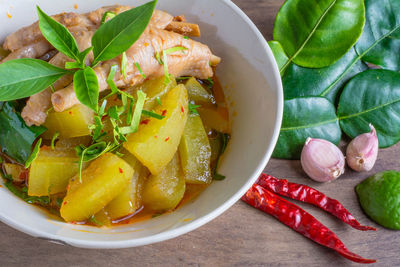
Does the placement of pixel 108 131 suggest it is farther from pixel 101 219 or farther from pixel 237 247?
pixel 237 247

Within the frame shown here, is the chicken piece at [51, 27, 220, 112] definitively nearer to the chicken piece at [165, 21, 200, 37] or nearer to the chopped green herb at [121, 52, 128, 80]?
the chopped green herb at [121, 52, 128, 80]

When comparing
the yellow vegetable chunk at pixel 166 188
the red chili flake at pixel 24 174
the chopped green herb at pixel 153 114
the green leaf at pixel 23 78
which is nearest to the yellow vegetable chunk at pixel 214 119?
the yellow vegetable chunk at pixel 166 188

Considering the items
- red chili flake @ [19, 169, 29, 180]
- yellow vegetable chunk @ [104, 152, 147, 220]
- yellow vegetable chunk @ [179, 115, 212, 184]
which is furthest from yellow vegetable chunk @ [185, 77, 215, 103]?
red chili flake @ [19, 169, 29, 180]

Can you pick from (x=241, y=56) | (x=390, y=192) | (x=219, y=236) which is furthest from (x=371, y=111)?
(x=219, y=236)

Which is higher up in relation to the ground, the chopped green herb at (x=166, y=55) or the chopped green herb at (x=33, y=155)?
the chopped green herb at (x=166, y=55)

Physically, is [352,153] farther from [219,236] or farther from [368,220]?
[219,236]

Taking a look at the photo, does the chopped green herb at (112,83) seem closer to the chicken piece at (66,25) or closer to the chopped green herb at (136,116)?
the chopped green herb at (136,116)
